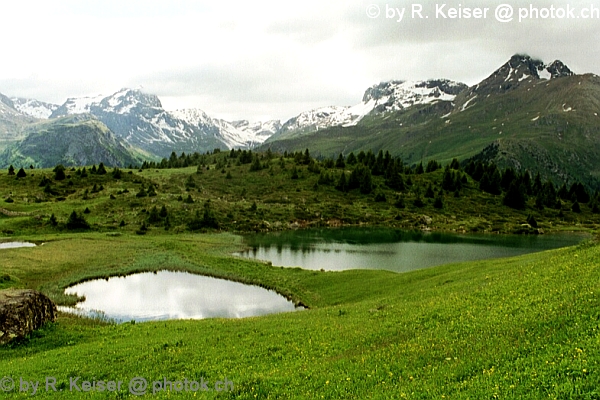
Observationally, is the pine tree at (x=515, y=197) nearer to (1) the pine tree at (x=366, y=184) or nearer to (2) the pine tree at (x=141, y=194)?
(1) the pine tree at (x=366, y=184)

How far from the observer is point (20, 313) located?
27906 millimetres

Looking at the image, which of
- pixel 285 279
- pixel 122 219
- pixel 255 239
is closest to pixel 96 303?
pixel 285 279

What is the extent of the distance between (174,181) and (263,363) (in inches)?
6649

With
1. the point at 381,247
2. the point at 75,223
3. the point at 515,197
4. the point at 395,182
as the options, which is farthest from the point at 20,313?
the point at 515,197

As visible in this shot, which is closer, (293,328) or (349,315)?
(293,328)

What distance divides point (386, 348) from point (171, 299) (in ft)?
127

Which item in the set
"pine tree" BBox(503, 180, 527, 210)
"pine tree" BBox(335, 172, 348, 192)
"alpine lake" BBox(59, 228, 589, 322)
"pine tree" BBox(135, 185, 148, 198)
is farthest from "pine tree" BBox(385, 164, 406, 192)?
"pine tree" BBox(135, 185, 148, 198)

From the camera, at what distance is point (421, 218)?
161 meters

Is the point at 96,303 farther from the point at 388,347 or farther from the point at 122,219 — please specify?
the point at 122,219

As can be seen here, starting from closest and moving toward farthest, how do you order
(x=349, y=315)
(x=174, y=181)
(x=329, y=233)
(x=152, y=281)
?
1. (x=349, y=315)
2. (x=152, y=281)
3. (x=329, y=233)
4. (x=174, y=181)

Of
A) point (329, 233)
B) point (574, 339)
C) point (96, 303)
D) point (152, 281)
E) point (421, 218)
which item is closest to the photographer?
point (574, 339)

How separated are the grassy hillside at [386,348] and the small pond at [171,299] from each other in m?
7.93

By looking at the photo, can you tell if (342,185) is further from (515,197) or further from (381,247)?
(381,247)

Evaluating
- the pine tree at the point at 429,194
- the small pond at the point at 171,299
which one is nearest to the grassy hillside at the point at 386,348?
the small pond at the point at 171,299
